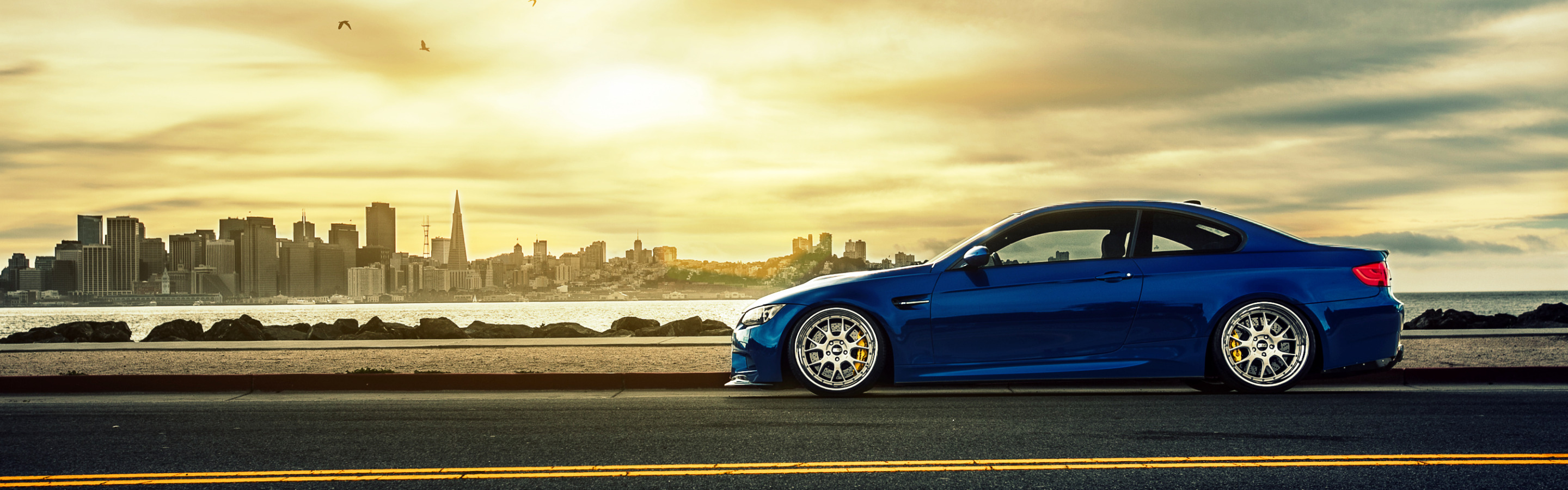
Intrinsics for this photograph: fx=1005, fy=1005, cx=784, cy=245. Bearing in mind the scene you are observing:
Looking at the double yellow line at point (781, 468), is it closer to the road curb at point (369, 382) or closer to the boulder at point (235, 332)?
the road curb at point (369, 382)

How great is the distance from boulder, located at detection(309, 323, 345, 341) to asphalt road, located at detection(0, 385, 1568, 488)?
16597 mm

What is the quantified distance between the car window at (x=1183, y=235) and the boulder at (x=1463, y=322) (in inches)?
566

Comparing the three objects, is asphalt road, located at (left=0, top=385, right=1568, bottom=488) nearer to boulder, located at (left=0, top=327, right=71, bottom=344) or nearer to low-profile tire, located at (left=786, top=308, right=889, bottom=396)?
low-profile tire, located at (left=786, top=308, right=889, bottom=396)

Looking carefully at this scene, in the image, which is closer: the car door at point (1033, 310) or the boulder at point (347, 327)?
the car door at point (1033, 310)

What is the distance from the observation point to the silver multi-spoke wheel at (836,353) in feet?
24.5

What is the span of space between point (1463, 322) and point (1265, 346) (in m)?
18.8

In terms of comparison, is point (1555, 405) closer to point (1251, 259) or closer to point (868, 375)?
point (1251, 259)

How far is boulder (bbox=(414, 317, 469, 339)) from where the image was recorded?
2203 cm

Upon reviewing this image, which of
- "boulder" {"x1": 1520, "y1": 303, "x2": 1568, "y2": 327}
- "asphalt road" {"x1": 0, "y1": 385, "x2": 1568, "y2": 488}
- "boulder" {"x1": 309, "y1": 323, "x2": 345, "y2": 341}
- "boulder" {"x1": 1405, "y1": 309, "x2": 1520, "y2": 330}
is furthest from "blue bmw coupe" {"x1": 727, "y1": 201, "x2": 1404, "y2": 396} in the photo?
"boulder" {"x1": 309, "y1": 323, "x2": 345, "y2": 341}

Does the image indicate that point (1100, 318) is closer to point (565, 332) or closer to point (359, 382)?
point (359, 382)

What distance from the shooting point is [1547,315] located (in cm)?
2555

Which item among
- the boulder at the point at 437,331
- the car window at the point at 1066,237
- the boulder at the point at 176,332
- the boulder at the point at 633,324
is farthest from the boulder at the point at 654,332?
the car window at the point at 1066,237

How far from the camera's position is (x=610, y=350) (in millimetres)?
13094

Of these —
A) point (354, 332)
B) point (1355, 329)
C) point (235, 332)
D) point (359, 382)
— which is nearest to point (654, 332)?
point (354, 332)
